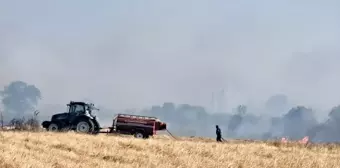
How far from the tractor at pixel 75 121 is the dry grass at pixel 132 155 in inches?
330

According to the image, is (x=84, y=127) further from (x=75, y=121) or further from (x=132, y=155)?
(x=132, y=155)

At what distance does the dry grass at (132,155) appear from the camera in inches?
806

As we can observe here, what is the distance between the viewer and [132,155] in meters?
24.5

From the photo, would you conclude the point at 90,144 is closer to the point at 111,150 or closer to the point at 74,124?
the point at 111,150

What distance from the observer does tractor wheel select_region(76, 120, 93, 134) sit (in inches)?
1449

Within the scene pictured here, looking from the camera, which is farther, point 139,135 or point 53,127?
point 139,135

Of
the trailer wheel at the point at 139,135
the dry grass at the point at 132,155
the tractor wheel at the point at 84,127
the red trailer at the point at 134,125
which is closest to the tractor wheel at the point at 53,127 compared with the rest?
the tractor wheel at the point at 84,127

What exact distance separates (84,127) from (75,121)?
762 millimetres

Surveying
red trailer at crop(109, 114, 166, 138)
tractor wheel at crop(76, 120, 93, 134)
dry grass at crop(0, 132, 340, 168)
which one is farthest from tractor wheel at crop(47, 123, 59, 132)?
dry grass at crop(0, 132, 340, 168)

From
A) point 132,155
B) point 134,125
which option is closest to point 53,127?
point 134,125

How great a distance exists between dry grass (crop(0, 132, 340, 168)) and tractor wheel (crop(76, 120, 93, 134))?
817 cm

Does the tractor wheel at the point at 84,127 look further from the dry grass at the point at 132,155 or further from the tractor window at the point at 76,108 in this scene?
the dry grass at the point at 132,155

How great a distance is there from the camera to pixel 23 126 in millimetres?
39688

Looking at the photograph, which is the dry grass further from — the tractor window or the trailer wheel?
the tractor window
